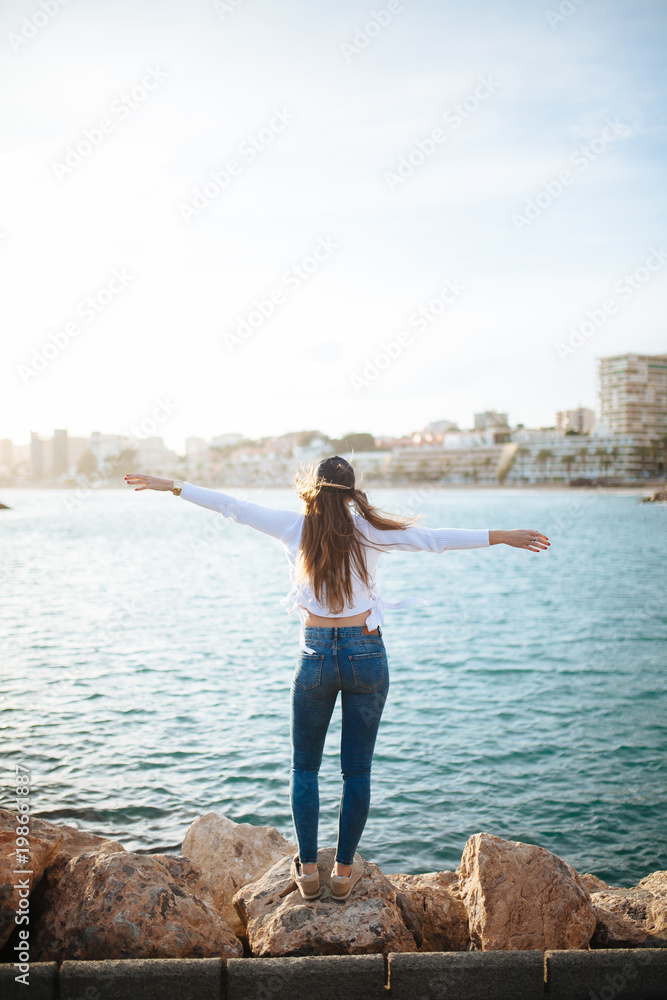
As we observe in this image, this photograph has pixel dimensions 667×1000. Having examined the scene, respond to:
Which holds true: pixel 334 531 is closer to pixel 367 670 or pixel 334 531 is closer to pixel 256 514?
pixel 256 514

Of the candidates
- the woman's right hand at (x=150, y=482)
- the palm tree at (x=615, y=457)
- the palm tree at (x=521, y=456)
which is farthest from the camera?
the palm tree at (x=521, y=456)

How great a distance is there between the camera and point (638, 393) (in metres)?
154

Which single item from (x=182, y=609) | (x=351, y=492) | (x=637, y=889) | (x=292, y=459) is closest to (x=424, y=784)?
(x=637, y=889)

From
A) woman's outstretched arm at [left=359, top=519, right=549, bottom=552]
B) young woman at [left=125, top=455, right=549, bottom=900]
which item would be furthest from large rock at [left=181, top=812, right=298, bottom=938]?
woman's outstretched arm at [left=359, top=519, right=549, bottom=552]

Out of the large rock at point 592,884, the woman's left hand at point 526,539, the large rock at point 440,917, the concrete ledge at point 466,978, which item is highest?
the woman's left hand at point 526,539

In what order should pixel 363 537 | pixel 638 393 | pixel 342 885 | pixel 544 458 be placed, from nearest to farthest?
pixel 363 537 → pixel 342 885 → pixel 544 458 → pixel 638 393

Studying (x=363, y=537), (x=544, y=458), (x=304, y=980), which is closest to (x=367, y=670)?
(x=363, y=537)

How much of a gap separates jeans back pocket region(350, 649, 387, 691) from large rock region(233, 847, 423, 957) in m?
1.08

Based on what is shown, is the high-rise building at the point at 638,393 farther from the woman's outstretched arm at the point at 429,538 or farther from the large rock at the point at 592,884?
the woman's outstretched arm at the point at 429,538

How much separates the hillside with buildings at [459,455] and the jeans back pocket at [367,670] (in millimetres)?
123029

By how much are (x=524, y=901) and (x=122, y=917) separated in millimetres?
2092

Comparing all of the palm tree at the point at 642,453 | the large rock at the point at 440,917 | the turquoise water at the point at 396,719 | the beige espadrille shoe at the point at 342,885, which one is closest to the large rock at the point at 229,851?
the large rock at the point at 440,917

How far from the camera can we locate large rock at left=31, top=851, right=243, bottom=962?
319 centimetres

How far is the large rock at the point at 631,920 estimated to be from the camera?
384 cm
